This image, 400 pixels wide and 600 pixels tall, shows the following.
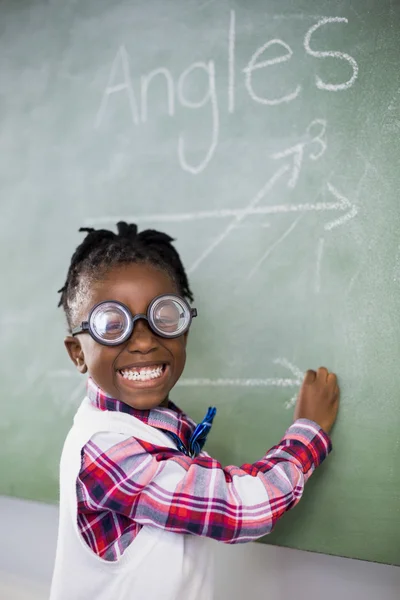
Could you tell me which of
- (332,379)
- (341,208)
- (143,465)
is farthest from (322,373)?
(143,465)

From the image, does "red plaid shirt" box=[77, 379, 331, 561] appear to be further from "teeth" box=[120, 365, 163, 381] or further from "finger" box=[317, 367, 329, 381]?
"finger" box=[317, 367, 329, 381]

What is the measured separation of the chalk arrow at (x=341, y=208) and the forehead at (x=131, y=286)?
34 centimetres

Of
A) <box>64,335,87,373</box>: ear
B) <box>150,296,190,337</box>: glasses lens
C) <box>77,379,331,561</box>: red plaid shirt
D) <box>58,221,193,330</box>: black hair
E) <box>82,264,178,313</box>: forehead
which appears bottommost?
<box>77,379,331,561</box>: red plaid shirt

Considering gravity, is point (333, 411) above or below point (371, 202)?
below

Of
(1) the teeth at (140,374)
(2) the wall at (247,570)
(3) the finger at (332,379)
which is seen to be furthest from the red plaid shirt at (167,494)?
(2) the wall at (247,570)

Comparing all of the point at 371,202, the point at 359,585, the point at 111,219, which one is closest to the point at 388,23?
the point at 371,202

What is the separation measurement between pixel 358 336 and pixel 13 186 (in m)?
0.91

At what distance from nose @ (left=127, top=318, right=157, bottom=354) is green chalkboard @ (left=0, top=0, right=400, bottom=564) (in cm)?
30

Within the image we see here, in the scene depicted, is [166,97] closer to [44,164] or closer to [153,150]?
[153,150]

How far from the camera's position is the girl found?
0.97 meters

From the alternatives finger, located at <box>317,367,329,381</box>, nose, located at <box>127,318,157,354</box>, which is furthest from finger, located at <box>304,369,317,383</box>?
nose, located at <box>127,318,157,354</box>

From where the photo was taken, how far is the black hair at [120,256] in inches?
44.4

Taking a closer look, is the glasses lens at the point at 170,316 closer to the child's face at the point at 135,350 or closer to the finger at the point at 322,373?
the child's face at the point at 135,350

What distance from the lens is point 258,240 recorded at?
1299 millimetres
